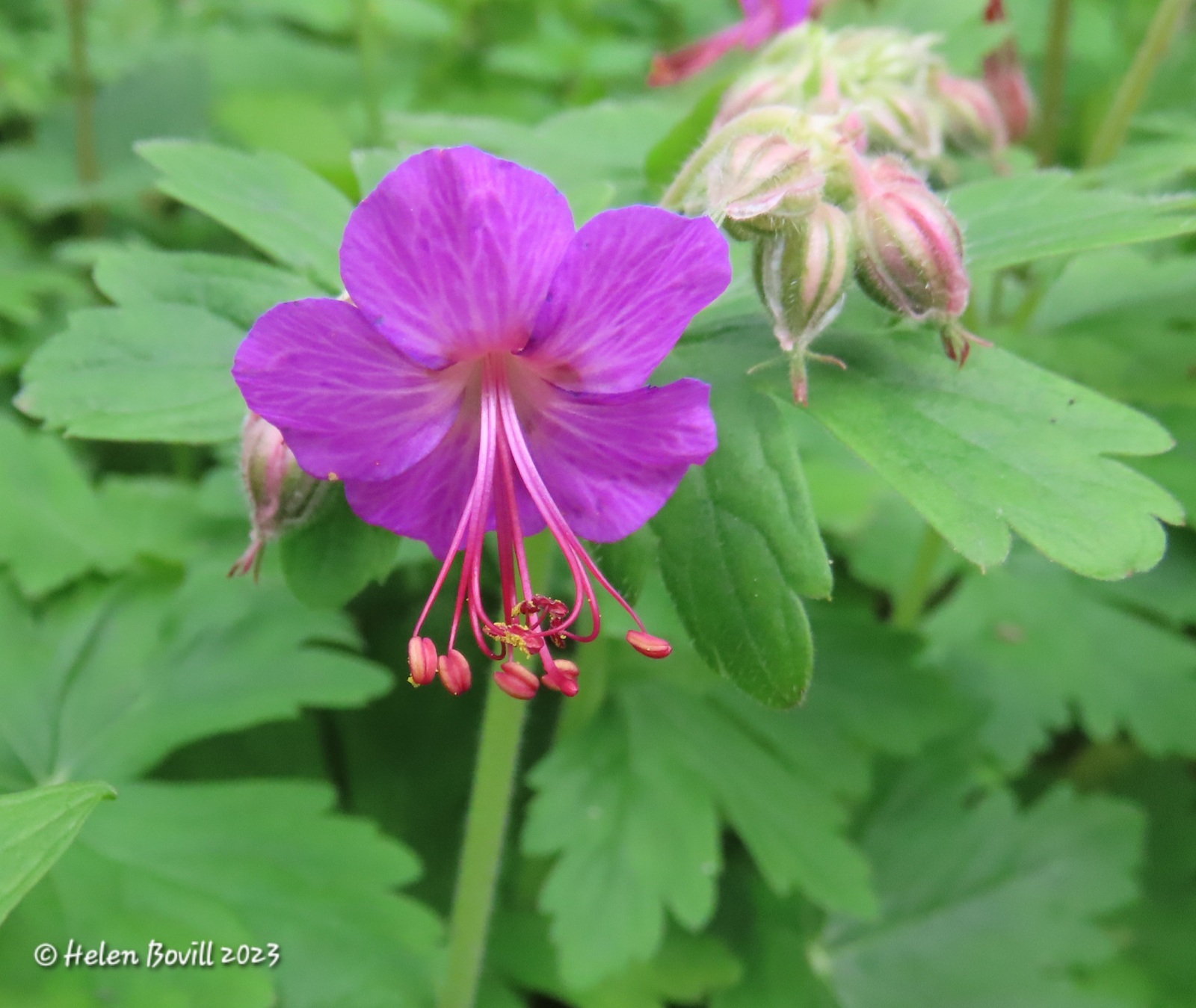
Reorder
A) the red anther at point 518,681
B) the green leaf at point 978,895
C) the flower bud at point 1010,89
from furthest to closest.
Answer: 1. the flower bud at point 1010,89
2. the green leaf at point 978,895
3. the red anther at point 518,681

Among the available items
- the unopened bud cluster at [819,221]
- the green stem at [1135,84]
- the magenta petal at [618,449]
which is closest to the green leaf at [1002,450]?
the unopened bud cluster at [819,221]

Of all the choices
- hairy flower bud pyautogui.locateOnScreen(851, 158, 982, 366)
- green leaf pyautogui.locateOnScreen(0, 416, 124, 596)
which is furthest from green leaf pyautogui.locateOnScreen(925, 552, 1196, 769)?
green leaf pyautogui.locateOnScreen(0, 416, 124, 596)

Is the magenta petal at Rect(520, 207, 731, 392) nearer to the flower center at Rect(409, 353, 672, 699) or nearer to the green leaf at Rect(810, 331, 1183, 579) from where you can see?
the flower center at Rect(409, 353, 672, 699)

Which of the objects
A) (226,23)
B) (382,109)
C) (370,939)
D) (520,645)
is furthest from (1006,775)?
(226,23)

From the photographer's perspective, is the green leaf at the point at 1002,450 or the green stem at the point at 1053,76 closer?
the green leaf at the point at 1002,450

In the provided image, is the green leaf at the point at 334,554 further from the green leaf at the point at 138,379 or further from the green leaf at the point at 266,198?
the green leaf at the point at 266,198
